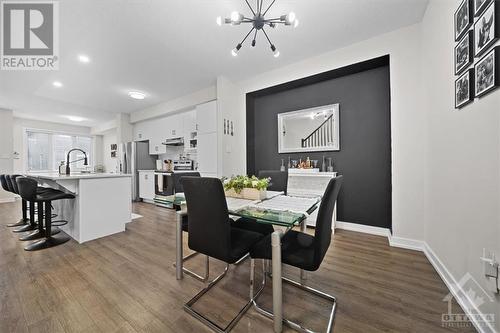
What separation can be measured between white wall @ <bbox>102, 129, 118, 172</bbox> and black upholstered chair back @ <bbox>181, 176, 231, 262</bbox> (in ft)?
25.8

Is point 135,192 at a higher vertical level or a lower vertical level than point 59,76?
lower

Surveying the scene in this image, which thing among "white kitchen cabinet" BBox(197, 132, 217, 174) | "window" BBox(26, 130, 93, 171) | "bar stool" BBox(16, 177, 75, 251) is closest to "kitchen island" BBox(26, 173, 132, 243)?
"bar stool" BBox(16, 177, 75, 251)

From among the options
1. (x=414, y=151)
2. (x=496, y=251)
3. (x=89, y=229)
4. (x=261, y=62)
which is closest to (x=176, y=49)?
(x=261, y=62)

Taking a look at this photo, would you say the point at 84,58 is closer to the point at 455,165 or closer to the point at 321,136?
the point at 321,136

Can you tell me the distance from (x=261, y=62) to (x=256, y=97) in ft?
2.67

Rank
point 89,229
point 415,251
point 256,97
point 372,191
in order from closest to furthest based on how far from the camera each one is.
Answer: point 415,251, point 89,229, point 372,191, point 256,97

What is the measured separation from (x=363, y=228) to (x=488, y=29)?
241cm

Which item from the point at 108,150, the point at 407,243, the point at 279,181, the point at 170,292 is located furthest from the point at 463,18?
the point at 108,150

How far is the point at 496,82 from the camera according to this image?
3.35ft

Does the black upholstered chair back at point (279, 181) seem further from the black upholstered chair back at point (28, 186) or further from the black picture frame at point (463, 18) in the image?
the black upholstered chair back at point (28, 186)

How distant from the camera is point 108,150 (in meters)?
7.76

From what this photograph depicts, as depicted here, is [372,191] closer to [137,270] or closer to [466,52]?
[466,52]

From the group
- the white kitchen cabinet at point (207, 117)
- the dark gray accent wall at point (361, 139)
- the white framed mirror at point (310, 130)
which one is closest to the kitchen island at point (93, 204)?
the white kitchen cabinet at point (207, 117)
